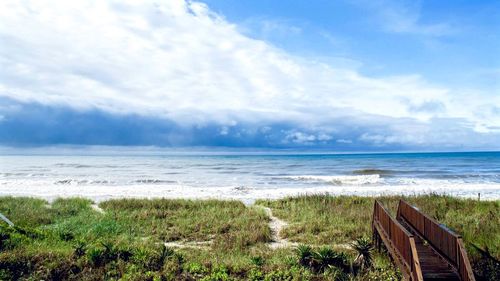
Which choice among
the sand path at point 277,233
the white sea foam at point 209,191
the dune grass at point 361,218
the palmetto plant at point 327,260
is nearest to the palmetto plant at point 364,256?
the palmetto plant at point 327,260

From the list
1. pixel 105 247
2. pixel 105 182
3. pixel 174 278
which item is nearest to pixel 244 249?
pixel 174 278

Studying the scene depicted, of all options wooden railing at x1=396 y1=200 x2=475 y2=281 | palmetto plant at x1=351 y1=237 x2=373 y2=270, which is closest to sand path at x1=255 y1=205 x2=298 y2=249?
palmetto plant at x1=351 y1=237 x2=373 y2=270

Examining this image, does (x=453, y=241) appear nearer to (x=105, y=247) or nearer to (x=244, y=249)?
(x=244, y=249)

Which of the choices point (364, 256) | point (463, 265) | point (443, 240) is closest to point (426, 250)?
point (443, 240)

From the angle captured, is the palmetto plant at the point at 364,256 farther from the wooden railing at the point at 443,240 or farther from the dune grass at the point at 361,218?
the dune grass at the point at 361,218

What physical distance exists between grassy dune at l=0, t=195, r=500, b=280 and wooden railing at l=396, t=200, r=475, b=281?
1083 mm

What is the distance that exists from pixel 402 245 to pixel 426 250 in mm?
1358

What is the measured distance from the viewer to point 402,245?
6289 mm

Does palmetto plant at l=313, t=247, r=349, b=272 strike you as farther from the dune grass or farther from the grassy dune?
the dune grass

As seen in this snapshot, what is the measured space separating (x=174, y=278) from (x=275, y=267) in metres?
2.13

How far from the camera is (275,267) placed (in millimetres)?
7637

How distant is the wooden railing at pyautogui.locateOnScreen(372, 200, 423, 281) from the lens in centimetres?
538

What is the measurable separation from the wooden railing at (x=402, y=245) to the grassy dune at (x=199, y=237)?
67cm

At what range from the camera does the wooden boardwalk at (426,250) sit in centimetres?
543
